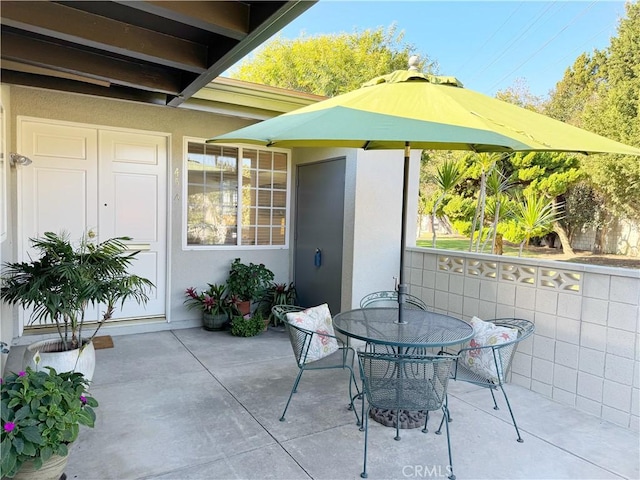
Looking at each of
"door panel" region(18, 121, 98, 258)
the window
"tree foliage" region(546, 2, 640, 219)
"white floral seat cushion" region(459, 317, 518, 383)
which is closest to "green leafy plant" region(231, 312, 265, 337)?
the window

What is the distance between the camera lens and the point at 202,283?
5.39 meters

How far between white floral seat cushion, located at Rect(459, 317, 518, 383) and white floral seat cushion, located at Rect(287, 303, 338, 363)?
3.29 feet

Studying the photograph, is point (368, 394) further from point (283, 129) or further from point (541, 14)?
point (541, 14)

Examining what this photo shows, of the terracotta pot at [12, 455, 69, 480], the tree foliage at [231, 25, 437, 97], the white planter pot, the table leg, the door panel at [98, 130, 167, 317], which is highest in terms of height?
the tree foliage at [231, 25, 437, 97]

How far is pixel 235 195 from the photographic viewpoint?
5613 millimetres

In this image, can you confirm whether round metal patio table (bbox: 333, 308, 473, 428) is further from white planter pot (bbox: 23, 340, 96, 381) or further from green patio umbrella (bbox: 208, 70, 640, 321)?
white planter pot (bbox: 23, 340, 96, 381)

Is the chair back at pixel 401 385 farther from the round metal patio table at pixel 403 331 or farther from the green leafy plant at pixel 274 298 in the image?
the green leafy plant at pixel 274 298

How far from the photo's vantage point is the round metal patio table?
2549 millimetres

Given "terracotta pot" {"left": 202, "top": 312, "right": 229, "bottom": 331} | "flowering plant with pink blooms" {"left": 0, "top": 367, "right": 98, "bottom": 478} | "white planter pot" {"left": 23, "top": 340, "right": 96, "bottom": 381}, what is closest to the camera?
"flowering plant with pink blooms" {"left": 0, "top": 367, "right": 98, "bottom": 478}

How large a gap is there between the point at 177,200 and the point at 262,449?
3.53 metres

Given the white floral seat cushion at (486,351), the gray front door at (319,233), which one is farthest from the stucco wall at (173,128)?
the white floral seat cushion at (486,351)

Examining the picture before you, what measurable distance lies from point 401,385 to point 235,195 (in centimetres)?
390

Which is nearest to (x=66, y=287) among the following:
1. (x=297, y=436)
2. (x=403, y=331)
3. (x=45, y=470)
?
(x=45, y=470)

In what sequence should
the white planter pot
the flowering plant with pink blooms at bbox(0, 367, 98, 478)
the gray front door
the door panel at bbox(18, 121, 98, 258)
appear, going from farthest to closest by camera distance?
the gray front door → the door panel at bbox(18, 121, 98, 258) → the white planter pot → the flowering plant with pink blooms at bbox(0, 367, 98, 478)
